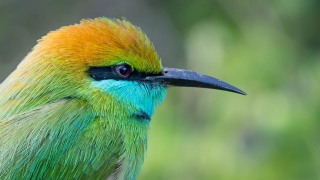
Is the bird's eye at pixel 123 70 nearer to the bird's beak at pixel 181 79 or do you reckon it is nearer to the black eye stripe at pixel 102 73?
the black eye stripe at pixel 102 73

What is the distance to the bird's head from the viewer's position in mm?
3371

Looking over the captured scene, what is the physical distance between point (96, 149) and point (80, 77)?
31cm

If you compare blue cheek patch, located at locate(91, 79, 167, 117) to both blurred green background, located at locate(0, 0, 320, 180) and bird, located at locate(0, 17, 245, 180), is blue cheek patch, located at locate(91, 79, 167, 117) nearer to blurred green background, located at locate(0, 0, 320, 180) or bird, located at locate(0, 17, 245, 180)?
bird, located at locate(0, 17, 245, 180)

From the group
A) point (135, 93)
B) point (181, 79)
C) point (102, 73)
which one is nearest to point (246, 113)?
point (181, 79)

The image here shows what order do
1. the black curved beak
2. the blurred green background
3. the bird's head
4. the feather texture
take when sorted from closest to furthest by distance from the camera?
1. the feather texture
2. the bird's head
3. the black curved beak
4. the blurred green background

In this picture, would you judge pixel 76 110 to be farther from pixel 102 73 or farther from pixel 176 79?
pixel 176 79

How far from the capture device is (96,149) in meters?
3.33

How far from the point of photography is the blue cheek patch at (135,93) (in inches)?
134

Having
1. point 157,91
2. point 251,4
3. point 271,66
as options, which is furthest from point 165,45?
point 157,91

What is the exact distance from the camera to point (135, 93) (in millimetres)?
3480

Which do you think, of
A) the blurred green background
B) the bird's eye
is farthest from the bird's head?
the blurred green background

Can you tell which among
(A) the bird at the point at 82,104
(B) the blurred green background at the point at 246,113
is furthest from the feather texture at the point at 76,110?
(B) the blurred green background at the point at 246,113

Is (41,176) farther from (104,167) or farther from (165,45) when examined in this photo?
(165,45)

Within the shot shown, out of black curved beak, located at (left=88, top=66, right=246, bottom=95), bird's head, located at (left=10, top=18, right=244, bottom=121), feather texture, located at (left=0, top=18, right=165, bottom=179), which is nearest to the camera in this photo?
A: feather texture, located at (left=0, top=18, right=165, bottom=179)
